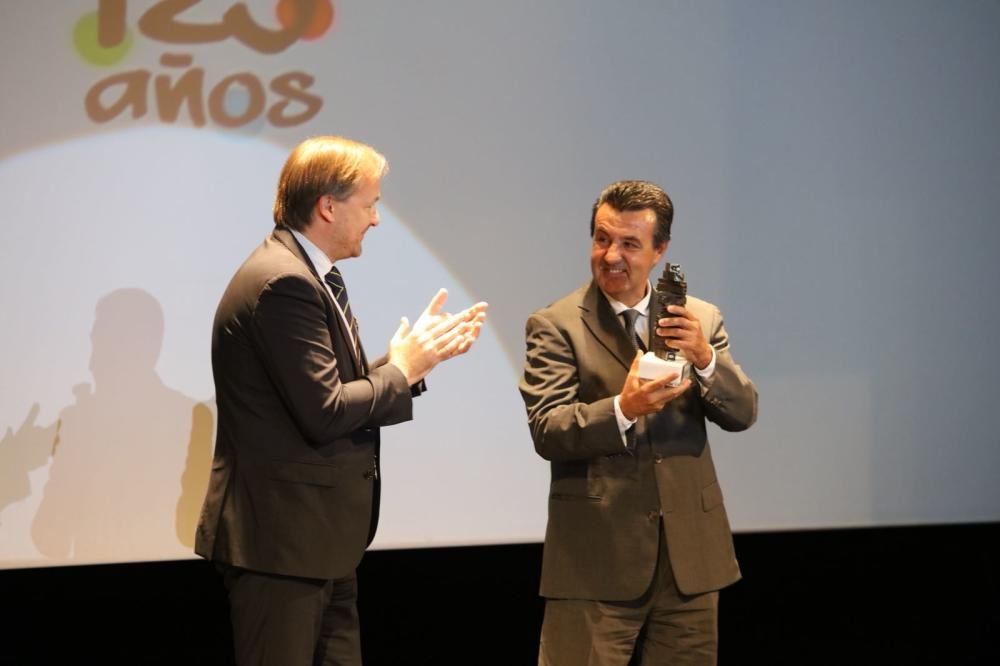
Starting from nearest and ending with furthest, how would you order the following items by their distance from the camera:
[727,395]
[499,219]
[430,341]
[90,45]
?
[430,341], [727,395], [90,45], [499,219]

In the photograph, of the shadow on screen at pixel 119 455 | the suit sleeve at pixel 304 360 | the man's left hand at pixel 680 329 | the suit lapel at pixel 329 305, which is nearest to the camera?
the suit sleeve at pixel 304 360

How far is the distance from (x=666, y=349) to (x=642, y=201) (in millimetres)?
377

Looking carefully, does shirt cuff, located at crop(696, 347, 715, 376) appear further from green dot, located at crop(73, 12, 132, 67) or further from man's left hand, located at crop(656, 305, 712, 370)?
green dot, located at crop(73, 12, 132, 67)

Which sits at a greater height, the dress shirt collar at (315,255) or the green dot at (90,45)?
the green dot at (90,45)

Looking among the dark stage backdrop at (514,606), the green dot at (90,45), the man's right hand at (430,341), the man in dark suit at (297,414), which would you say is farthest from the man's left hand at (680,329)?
the green dot at (90,45)

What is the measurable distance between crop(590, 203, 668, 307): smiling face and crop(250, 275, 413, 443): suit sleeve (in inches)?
26.4

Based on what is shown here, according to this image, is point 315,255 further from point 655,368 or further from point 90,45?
point 90,45

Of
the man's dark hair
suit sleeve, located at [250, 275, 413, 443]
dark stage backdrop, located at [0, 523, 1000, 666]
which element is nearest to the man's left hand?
the man's dark hair

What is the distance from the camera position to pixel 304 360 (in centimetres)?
212

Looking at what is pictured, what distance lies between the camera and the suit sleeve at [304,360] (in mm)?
2117

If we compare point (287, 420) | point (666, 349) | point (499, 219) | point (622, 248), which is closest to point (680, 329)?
point (666, 349)

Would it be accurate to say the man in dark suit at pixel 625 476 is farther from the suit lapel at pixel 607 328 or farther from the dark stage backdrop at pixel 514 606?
the dark stage backdrop at pixel 514 606

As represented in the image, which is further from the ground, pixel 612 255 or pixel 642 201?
pixel 642 201

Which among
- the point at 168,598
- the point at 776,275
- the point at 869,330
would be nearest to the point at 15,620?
the point at 168,598
